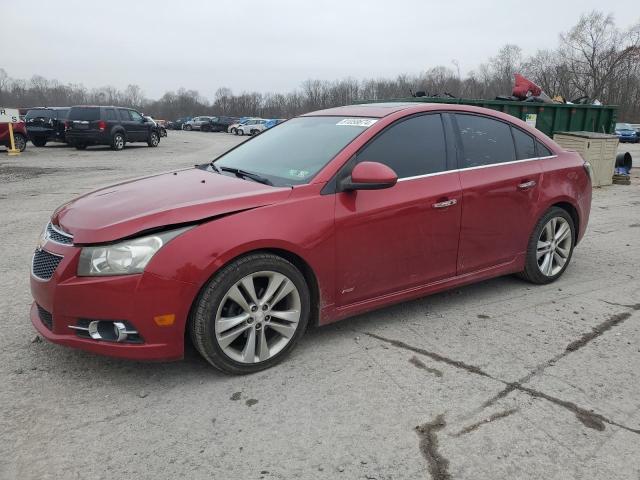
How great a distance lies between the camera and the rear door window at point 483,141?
168 inches

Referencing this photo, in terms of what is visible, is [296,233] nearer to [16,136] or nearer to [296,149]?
[296,149]

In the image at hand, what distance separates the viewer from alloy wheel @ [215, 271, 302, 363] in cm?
310

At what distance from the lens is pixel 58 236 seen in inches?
125

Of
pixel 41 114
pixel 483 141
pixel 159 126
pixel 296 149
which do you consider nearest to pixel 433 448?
pixel 296 149

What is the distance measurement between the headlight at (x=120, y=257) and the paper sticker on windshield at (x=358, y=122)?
1725mm

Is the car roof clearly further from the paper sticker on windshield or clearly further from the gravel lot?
the gravel lot

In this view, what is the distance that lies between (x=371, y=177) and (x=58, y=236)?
195 centimetres

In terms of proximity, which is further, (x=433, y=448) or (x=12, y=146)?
(x=12, y=146)

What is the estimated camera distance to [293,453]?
2.52 metres

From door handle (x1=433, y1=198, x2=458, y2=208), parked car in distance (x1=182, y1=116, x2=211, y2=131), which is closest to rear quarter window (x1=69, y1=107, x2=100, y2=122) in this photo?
door handle (x1=433, y1=198, x2=458, y2=208)

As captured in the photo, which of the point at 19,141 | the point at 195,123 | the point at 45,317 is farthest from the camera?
the point at 195,123

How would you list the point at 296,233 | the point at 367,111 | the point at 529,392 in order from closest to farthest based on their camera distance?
the point at 529,392, the point at 296,233, the point at 367,111

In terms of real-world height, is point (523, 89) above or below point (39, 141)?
above

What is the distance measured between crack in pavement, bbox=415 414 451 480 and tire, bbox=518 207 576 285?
2.46 m
